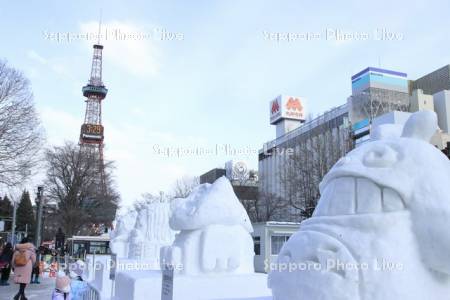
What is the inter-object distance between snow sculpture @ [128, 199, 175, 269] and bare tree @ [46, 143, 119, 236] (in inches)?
933

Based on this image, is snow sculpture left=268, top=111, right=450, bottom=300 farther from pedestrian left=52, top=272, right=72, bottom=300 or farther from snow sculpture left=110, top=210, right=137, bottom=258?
snow sculpture left=110, top=210, right=137, bottom=258

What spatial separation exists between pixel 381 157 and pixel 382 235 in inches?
19.1

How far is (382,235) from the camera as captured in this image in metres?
2.54

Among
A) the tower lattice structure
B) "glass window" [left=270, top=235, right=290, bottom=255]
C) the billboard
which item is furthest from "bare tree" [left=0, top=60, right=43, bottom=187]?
the billboard

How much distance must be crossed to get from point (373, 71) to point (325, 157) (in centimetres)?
3053

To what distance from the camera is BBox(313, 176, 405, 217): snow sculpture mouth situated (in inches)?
103

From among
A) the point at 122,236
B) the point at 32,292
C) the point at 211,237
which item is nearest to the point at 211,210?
the point at 211,237

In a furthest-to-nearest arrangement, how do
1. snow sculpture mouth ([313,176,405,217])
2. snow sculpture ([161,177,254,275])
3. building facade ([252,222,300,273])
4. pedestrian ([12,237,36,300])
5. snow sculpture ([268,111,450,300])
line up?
building facade ([252,222,300,273]) → pedestrian ([12,237,36,300]) → snow sculpture ([161,177,254,275]) → snow sculpture mouth ([313,176,405,217]) → snow sculpture ([268,111,450,300])

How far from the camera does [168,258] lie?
5.82 m

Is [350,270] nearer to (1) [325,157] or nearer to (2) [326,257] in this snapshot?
(2) [326,257]

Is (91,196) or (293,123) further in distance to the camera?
(293,123)

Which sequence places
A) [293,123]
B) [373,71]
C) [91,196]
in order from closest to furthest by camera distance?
[91,196]
[373,71]
[293,123]

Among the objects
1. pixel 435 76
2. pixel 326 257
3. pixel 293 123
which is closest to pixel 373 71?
pixel 435 76

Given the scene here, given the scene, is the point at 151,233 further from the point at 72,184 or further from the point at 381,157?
the point at 72,184
